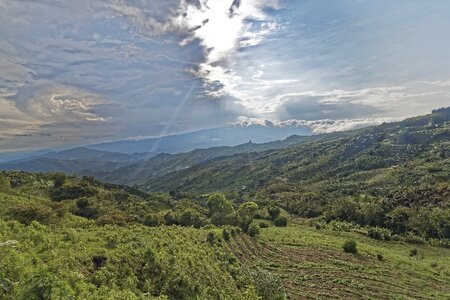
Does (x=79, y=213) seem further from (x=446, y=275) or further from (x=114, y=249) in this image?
(x=446, y=275)

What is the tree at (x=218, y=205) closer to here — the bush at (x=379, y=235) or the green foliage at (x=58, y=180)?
the bush at (x=379, y=235)

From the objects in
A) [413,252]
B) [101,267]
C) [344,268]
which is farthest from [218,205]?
[101,267]

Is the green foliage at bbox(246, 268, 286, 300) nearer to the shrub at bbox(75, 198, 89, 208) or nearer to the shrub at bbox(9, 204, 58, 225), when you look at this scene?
the shrub at bbox(9, 204, 58, 225)

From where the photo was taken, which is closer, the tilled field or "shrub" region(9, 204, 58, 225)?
"shrub" region(9, 204, 58, 225)

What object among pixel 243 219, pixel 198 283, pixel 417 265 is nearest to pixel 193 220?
pixel 243 219

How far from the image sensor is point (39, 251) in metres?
24.1

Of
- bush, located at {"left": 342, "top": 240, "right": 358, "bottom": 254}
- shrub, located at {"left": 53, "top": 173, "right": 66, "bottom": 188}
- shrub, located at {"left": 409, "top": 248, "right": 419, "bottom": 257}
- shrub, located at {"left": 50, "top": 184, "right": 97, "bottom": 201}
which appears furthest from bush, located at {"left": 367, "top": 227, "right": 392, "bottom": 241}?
shrub, located at {"left": 53, "top": 173, "right": 66, "bottom": 188}

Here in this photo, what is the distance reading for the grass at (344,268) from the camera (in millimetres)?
44219

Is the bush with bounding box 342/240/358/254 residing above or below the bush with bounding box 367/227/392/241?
above

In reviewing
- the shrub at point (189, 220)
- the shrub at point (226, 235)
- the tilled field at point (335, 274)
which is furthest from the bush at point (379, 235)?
the shrub at point (189, 220)

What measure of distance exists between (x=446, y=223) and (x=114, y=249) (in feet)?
288

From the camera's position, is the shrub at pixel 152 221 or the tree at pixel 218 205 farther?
the tree at pixel 218 205

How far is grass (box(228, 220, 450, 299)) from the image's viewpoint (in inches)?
1741

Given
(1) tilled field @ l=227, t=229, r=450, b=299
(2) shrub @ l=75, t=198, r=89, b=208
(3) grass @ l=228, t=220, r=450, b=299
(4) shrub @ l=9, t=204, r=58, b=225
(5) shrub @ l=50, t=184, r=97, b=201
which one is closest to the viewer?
(4) shrub @ l=9, t=204, r=58, b=225
